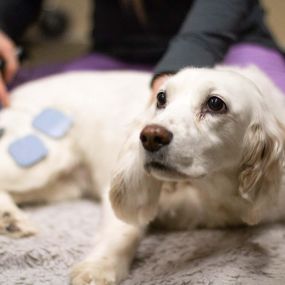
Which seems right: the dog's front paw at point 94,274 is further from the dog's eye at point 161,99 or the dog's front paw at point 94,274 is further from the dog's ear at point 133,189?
the dog's eye at point 161,99

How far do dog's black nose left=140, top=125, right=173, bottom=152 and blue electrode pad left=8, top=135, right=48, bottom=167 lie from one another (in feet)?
1.82

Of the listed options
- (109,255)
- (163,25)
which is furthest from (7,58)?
(109,255)

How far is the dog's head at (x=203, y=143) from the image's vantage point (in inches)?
38.4

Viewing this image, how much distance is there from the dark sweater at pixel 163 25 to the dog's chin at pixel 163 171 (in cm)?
50

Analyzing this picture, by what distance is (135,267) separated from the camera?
3.73 feet

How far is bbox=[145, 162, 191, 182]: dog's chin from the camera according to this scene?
0.98 m

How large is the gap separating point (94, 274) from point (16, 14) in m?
1.07

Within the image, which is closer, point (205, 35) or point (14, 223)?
point (14, 223)

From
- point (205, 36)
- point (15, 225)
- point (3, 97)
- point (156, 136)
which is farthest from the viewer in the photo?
point (3, 97)

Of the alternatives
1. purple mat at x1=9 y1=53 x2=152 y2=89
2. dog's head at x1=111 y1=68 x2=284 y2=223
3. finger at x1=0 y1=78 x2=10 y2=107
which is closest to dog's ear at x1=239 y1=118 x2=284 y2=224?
dog's head at x1=111 y1=68 x2=284 y2=223

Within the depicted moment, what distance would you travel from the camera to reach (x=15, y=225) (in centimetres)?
125

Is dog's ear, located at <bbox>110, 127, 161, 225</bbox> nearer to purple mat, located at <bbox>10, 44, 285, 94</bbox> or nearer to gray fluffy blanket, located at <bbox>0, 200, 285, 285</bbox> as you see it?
gray fluffy blanket, located at <bbox>0, 200, 285, 285</bbox>

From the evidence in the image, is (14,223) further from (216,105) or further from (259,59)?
(259,59)

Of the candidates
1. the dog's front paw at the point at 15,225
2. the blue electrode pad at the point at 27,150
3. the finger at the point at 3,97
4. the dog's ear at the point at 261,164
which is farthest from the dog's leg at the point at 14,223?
the dog's ear at the point at 261,164
